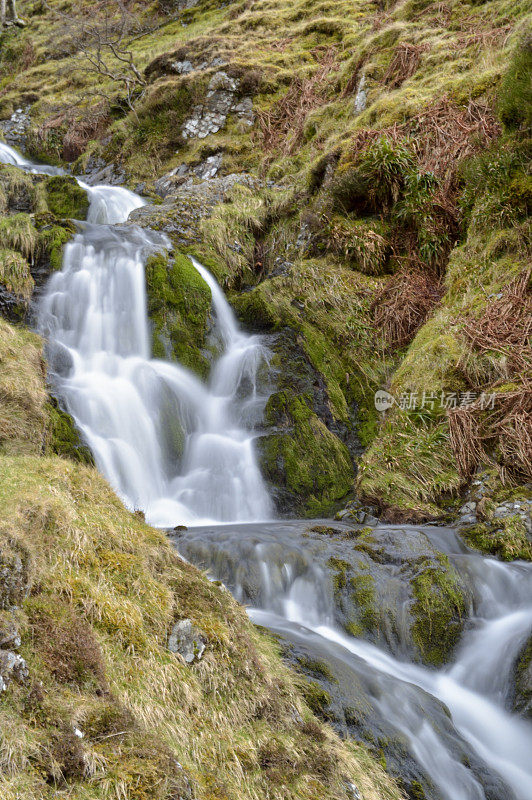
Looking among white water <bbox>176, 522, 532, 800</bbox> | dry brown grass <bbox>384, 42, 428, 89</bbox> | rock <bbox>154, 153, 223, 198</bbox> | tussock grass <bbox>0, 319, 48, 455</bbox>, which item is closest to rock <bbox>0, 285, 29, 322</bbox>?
tussock grass <bbox>0, 319, 48, 455</bbox>

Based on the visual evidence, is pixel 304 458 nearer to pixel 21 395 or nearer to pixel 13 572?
pixel 21 395

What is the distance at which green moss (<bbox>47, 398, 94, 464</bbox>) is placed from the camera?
6668mm

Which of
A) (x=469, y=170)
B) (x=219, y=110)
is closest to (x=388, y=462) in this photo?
(x=469, y=170)

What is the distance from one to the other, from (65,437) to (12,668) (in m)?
4.67

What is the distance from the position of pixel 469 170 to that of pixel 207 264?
17.1 ft

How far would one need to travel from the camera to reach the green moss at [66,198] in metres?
14.1

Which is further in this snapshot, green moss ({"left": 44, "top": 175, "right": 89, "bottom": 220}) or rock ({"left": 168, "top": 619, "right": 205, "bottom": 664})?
green moss ({"left": 44, "top": 175, "right": 89, "bottom": 220})

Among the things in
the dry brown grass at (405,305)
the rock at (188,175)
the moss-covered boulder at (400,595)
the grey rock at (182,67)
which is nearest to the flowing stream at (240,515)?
the moss-covered boulder at (400,595)

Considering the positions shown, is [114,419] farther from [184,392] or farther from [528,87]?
[528,87]

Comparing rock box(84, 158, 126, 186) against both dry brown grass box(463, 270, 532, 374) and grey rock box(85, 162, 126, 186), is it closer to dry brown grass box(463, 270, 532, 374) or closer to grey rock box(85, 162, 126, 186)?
grey rock box(85, 162, 126, 186)

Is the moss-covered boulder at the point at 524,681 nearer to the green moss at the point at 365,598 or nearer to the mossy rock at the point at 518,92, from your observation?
the green moss at the point at 365,598

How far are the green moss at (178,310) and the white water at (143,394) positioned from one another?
7.1 inches

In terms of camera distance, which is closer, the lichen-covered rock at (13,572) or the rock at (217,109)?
the lichen-covered rock at (13,572)

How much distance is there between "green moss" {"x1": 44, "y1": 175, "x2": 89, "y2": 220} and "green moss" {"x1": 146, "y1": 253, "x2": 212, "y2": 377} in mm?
5274
